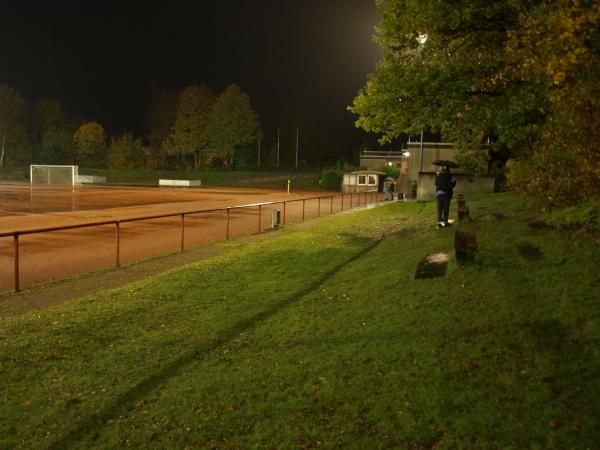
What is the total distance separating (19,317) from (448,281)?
226 inches

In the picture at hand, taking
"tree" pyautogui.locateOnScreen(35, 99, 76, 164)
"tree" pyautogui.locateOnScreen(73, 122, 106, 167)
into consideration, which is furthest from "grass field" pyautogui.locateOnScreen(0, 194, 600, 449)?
"tree" pyautogui.locateOnScreen(35, 99, 76, 164)

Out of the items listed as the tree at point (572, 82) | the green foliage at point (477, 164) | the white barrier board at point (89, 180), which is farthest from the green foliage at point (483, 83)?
the white barrier board at point (89, 180)

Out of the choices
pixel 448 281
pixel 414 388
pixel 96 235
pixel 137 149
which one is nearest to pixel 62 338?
pixel 414 388

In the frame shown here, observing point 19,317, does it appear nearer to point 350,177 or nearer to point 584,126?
point 584,126

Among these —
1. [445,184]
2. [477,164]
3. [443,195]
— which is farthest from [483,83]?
[477,164]

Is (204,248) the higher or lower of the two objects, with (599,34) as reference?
lower

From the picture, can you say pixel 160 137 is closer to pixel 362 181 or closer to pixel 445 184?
pixel 362 181

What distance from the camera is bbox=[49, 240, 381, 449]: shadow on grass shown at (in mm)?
3869

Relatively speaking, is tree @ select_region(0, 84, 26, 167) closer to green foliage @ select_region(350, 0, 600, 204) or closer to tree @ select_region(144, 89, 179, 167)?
tree @ select_region(144, 89, 179, 167)

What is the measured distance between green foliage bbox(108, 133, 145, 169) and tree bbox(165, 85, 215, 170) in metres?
6.55

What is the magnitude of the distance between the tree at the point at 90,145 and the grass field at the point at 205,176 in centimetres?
409

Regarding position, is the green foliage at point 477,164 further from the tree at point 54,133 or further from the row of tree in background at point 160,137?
the tree at point 54,133

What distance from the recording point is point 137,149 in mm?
86375

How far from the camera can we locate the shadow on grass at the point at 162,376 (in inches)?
152
